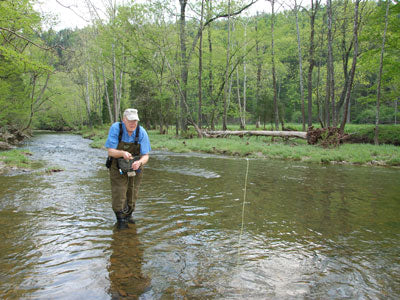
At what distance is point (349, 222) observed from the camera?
4.92 meters

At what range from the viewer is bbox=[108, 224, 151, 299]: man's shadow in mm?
2789

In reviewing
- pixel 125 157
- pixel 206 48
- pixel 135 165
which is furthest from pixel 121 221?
pixel 206 48

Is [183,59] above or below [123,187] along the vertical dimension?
above

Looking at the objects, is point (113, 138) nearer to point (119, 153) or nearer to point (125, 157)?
point (119, 153)

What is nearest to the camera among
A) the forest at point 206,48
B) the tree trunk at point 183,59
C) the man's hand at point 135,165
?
the man's hand at point 135,165

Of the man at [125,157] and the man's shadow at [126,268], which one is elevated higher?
the man at [125,157]

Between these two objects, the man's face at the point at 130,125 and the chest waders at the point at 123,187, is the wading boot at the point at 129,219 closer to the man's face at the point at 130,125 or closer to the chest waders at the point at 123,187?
the chest waders at the point at 123,187

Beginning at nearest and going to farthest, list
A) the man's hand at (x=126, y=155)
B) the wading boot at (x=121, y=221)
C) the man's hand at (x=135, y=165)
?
the man's hand at (x=126, y=155)
the man's hand at (x=135, y=165)
the wading boot at (x=121, y=221)

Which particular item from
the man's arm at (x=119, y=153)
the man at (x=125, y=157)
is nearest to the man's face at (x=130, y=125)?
the man at (x=125, y=157)

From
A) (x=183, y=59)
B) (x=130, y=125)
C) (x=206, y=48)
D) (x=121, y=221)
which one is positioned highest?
(x=206, y=48)

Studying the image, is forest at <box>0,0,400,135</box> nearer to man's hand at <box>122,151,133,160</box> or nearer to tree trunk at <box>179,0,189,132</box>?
tree trunk at <box>179,0,189,132</box>

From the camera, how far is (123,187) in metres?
4.42

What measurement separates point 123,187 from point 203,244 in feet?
5.25

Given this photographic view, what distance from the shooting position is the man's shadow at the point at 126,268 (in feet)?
9.15
